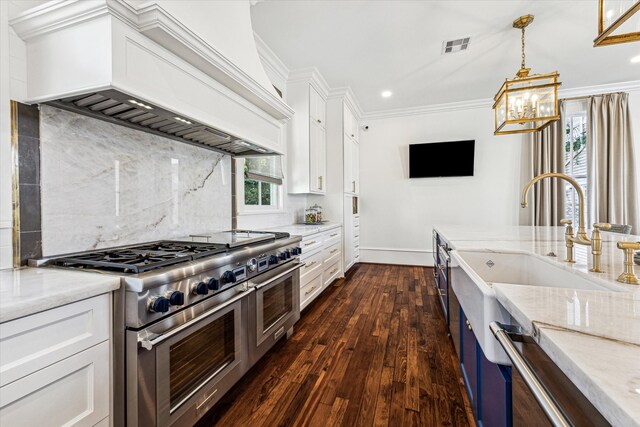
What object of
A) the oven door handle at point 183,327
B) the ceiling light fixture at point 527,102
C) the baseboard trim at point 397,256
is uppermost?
the ceiling light fixture at point 527,102

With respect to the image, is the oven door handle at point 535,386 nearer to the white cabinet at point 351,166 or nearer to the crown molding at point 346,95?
the white cabinet at point 351,166

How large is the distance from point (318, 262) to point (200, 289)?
2.06 metres

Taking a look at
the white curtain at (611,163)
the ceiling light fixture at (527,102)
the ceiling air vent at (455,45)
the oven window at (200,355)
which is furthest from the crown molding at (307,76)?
the white curtain at (611,163)

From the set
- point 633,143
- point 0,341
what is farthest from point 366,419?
point 633,143

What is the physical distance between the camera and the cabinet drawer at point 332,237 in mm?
3625

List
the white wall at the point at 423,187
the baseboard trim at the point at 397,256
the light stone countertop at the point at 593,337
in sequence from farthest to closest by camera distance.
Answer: the baseboard trim at the point at 397,256 → the white wall at the point at 423,187 → the light stone countertop at the point at 593,337

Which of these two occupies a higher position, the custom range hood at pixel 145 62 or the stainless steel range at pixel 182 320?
the custom range hood at pixel 145 62

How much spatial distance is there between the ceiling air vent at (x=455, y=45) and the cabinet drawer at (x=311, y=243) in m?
2.61

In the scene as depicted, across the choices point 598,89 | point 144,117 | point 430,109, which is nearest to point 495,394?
point 144,117

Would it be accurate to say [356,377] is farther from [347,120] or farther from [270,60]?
[347,120]

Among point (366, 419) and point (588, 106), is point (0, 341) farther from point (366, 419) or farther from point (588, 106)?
point (588, 106)

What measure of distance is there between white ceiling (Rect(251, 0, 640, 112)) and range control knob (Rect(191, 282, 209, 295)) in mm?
2468

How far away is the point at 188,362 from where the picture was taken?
52.8 inches

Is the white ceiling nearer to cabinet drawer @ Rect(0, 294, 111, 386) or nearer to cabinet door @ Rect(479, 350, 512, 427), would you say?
cabinet drawer @ Rect(0, 294, 111, 386)
